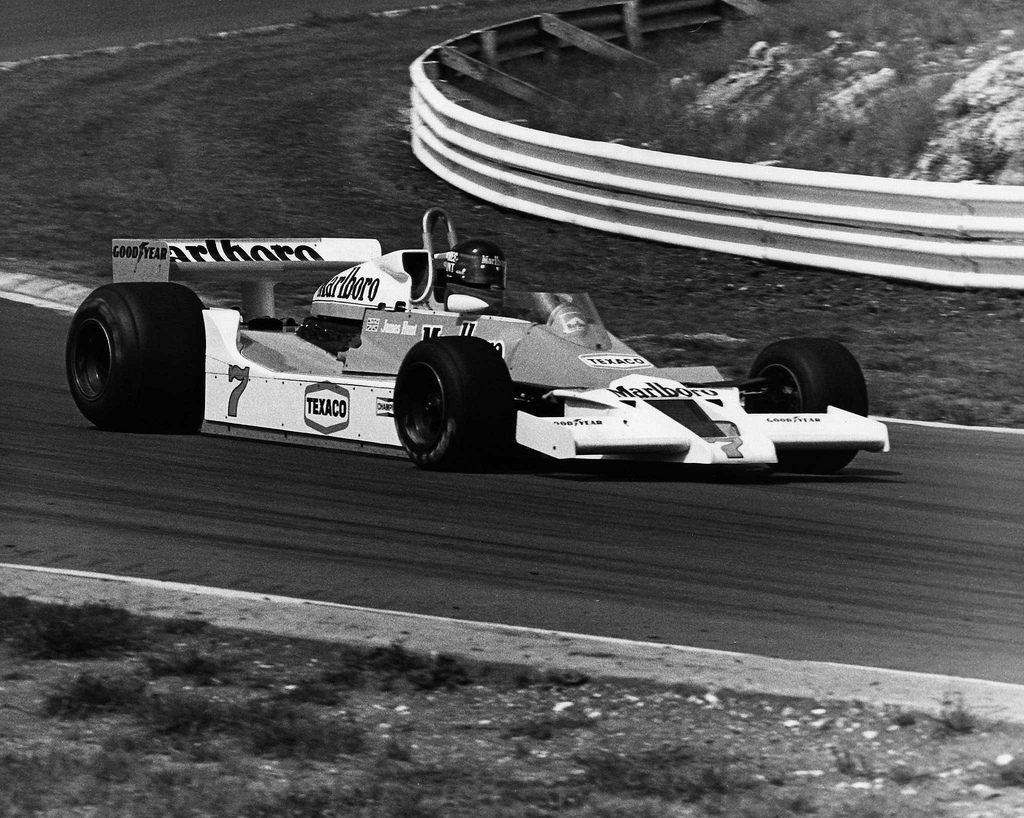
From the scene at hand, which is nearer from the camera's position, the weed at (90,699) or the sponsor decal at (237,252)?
the weed at (90,699)

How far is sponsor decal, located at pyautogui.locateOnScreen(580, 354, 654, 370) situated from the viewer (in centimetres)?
850

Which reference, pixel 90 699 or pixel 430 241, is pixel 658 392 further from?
pixel 90 699

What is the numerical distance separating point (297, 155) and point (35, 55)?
23.7ft

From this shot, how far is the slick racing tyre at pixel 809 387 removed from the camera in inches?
336

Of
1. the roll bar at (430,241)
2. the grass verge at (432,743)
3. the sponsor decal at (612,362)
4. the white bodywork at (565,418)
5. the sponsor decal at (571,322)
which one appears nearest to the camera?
the grass verge at (432,743)

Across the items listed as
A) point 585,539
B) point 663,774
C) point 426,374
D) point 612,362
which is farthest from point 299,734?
point 612,362

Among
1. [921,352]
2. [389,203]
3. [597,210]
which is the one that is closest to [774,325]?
[921,352]

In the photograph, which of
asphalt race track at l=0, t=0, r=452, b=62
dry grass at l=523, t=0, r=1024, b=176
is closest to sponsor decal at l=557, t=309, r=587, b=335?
dry grass at l=523, t=0, r=1024, b=176

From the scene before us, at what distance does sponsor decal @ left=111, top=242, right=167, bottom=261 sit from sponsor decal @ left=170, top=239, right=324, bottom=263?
7 cm

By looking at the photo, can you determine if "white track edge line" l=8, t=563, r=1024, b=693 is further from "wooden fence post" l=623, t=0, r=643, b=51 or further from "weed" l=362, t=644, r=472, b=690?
"wooden fence post" l=623, t=0, r=643, b=51

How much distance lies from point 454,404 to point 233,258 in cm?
286

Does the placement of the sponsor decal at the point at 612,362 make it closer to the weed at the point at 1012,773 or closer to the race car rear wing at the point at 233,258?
the race car rear wing at the point at 233,258

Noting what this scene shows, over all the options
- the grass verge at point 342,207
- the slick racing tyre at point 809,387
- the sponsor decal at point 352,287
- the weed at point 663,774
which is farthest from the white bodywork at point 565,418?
the weed at point 663,774

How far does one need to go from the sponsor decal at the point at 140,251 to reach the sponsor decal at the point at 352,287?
0.92 m
